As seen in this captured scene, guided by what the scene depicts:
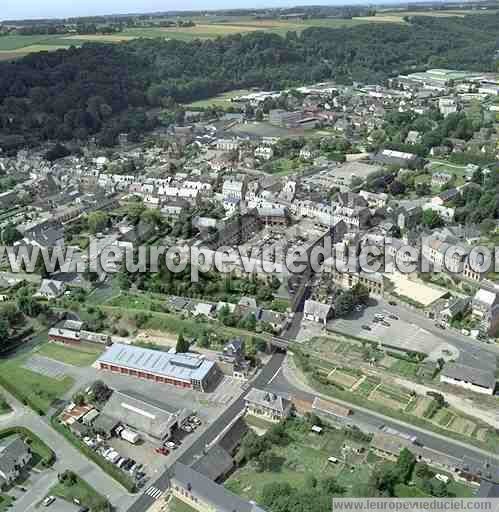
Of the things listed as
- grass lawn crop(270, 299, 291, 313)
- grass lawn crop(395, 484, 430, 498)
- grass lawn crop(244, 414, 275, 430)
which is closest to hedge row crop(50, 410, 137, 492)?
grass lawn crop(244, 414, 275, 430)

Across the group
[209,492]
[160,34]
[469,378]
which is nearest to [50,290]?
[209,492]

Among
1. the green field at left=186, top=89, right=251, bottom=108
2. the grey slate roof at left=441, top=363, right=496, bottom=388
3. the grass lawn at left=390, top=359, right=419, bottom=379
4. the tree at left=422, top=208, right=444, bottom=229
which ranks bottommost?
the grass lawn at left=390, top=359, right=419, bottom=379

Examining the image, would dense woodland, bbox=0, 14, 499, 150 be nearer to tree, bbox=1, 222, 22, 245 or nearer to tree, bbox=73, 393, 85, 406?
tree, bbox=1, 222, 22, 245

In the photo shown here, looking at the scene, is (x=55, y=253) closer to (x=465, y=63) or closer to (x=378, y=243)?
(x=378, y=243)

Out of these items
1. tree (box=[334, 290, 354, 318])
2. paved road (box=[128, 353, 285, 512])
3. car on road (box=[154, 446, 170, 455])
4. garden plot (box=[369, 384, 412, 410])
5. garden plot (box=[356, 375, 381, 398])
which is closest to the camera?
paved road (box=[128, 353, 285, 512])

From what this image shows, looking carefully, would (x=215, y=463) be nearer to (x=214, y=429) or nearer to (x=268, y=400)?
(x=214, y=429)

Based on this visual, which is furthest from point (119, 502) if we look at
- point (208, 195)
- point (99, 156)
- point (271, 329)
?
point (99, 156)
